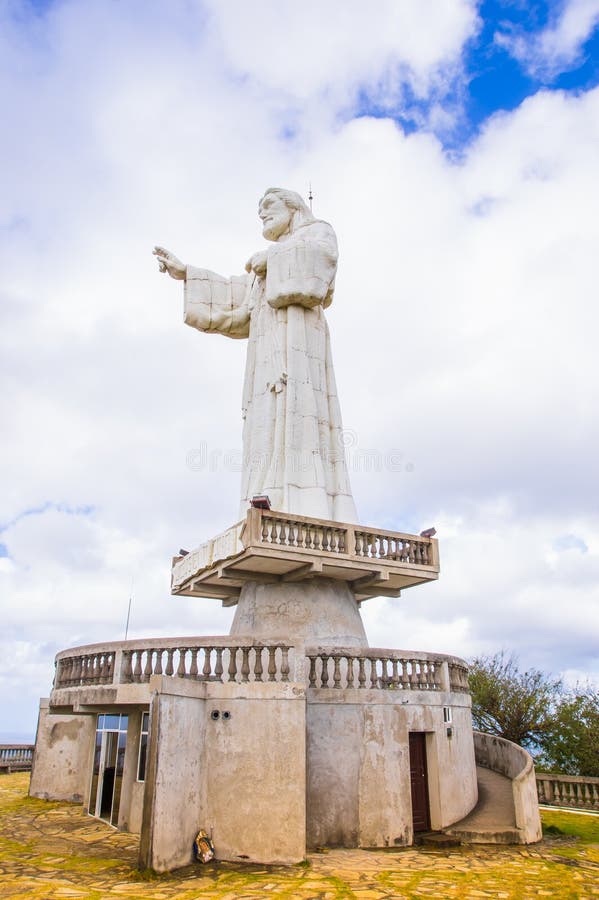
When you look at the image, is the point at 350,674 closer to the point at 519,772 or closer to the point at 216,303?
the point at 519,772

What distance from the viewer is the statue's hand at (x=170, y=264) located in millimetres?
22656

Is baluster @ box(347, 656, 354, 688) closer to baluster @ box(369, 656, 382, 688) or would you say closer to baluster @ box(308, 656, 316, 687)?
baluster @ box(369, 656, 382, 688)

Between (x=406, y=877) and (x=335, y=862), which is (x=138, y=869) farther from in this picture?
(x=406, y=877)

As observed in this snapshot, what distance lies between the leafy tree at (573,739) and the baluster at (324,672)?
15.4m

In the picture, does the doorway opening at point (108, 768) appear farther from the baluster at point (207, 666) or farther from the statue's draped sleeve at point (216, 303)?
the statue's draped sleeve at point (216, 303)

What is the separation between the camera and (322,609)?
57.1 feet

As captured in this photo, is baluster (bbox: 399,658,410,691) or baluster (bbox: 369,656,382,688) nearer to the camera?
baluster (bbox: 369,656,382,688)

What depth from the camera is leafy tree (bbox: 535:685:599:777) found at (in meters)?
24.6

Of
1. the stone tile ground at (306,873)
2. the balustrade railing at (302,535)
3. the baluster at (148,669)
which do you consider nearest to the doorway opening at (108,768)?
the stone tile ground at (306,873)

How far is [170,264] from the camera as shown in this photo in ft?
74.2

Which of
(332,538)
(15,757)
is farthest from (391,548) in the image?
(15,757)

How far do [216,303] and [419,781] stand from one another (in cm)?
1530

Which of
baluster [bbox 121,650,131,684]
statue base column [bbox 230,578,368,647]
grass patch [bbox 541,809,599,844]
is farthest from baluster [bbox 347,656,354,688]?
grass patch [bbox 541,809,599,844]

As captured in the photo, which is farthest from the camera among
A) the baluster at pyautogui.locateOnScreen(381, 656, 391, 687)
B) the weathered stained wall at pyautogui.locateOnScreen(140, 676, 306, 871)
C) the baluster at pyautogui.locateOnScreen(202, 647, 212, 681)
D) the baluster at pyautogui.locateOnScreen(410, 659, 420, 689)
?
the baluster at pyautogui.locateOnScreen(410, 659, 420, 689)
